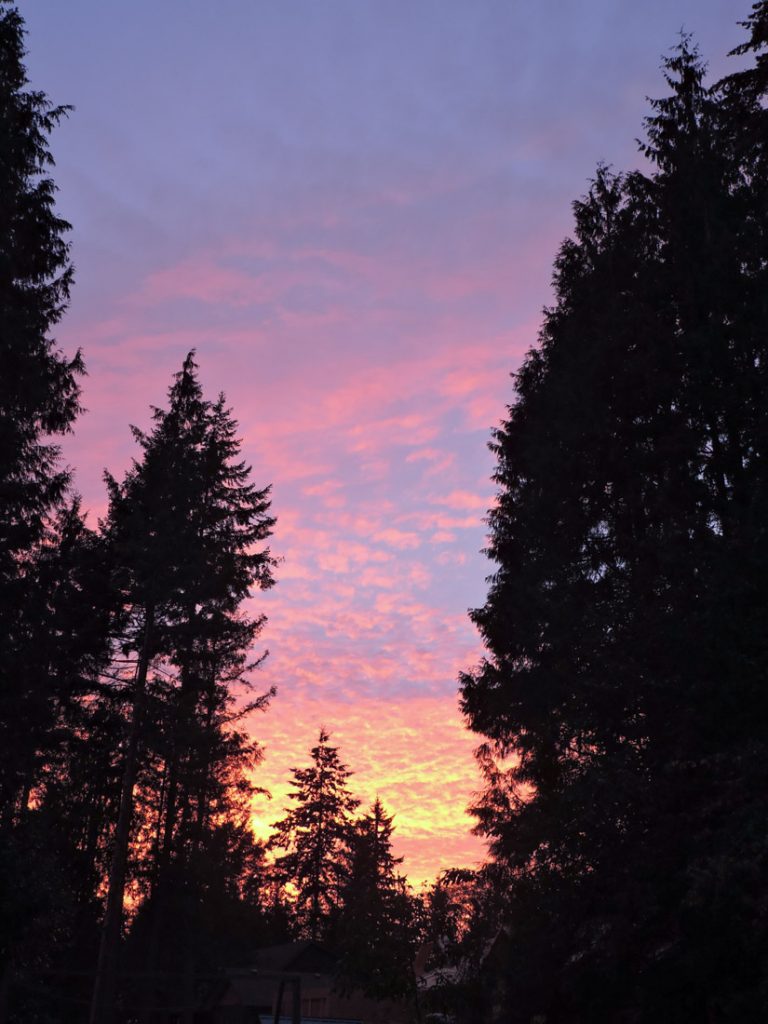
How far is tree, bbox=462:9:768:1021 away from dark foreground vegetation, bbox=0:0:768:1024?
0.06 metres

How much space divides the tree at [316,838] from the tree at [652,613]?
192 feet

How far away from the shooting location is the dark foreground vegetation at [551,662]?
16188 millimetres

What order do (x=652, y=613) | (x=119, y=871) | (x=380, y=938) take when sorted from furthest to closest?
(x=119, y=871)
(x=380, y=938)
(x=652, y=613)

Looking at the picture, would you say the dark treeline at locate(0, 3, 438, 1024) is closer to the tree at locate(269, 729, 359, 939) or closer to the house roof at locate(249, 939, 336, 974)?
the house roof at locate(249, 939, 336, 974)

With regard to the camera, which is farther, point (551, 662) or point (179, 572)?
point (179, 572)

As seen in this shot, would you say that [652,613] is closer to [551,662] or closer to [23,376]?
[551,662]

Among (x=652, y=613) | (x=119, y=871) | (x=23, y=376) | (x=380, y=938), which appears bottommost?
(x=380, y=938)

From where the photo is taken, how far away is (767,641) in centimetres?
1529

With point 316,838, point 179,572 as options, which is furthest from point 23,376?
point 316,838

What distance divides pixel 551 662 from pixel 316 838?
65.2 metres

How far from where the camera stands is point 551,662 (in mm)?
21594

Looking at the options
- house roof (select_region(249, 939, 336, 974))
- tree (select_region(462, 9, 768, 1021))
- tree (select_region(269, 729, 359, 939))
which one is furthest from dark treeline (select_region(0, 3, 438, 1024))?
tree (select_region(269, 729, 359, 939))

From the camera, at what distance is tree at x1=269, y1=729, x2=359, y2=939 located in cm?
7956

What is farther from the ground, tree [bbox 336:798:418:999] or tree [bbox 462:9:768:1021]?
tree [bbox 462:9:768:1021]
